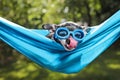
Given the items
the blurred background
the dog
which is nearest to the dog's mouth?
the dog

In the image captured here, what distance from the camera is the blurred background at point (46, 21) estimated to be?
4.86 meters

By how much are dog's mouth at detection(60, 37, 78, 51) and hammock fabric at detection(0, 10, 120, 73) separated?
1.4 inches

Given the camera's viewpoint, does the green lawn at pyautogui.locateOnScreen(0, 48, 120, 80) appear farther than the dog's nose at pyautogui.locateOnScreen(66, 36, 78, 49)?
Yes

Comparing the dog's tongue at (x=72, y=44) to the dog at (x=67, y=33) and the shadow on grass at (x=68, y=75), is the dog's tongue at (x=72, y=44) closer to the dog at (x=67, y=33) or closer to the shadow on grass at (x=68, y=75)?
the dog at (x=67, y=33)

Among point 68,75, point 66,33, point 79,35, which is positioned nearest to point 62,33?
point 66,33

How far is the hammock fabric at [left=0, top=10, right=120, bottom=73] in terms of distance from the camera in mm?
2533

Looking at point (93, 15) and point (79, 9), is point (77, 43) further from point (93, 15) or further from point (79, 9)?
point (93, 15)

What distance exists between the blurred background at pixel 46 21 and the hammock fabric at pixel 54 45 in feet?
6.43

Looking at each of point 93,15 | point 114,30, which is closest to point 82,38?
point 114,30

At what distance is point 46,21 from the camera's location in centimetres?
534

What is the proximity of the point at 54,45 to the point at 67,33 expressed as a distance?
15cm

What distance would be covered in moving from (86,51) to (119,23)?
354 mm

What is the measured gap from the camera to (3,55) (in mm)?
6027

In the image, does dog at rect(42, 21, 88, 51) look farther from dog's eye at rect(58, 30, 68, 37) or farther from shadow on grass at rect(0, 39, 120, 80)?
shadow on grass at rect(0, 39, 120, 80)
